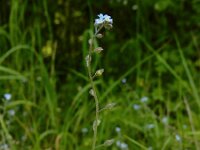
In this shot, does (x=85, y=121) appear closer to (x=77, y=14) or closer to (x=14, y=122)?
(x=14, y=122)

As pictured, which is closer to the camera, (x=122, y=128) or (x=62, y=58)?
(x=122, y=128)

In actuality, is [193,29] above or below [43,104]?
above

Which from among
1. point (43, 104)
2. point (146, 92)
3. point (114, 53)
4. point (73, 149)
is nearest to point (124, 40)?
point (114, 53)

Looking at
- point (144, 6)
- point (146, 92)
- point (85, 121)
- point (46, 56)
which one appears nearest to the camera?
point (85, 121)

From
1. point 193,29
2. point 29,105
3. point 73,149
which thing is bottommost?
point 73,149

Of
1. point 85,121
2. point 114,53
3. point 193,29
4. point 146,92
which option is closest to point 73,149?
point 85,121

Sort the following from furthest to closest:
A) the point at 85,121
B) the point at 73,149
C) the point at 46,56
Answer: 1. the point at 46,56
2. the point at 85,121
3. the point at 73,149
